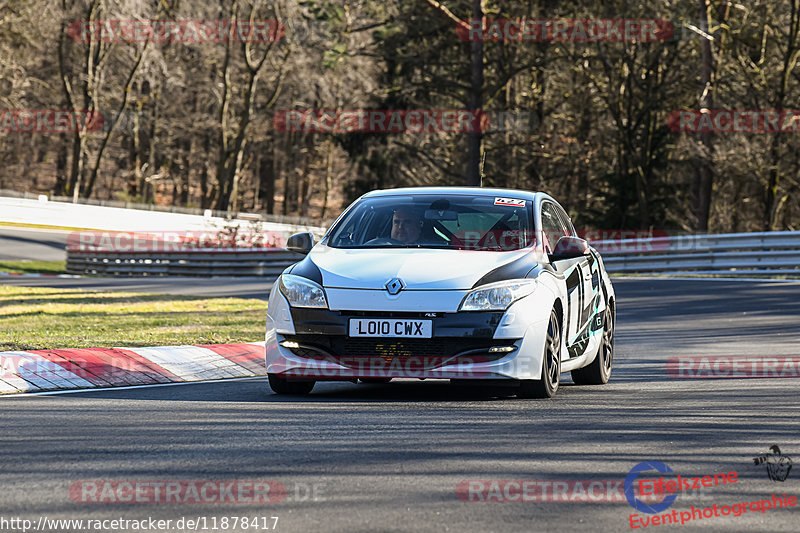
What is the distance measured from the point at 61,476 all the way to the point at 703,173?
39.3 metres

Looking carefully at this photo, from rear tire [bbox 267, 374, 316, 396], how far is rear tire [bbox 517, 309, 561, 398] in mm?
1566

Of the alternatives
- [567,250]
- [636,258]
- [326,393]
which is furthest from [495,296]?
[636,258]

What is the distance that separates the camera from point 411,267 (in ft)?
27.0

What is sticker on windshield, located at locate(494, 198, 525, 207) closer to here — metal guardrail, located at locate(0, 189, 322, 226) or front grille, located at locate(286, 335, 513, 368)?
front grille, located at locate(286, 335, 513, 368)

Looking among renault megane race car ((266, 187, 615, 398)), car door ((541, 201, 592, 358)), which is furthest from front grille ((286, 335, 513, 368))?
car door ((541, 201, 592, 358))

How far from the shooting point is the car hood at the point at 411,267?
26.5ft

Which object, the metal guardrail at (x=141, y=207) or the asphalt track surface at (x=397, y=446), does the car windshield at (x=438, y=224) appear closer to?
the asphalt track surface at (x=397, y=446)

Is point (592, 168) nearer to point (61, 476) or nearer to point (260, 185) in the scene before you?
point (260, 185)

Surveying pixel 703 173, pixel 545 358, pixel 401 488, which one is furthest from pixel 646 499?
pixel 703 173

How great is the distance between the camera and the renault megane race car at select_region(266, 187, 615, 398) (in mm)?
7980

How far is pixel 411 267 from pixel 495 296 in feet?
2.04

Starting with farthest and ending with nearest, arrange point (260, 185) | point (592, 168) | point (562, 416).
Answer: point (260, 185) < point (592, 168) < point (562, 416)

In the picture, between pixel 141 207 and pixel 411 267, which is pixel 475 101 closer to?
pixel 141 207

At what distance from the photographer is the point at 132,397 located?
27.6 feet
